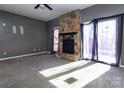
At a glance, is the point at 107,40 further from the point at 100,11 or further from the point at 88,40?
the point at 100,11

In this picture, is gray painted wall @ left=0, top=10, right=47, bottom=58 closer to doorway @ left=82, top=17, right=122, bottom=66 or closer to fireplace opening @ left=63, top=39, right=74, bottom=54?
fireplace opening @ left=63, top=39, right=74, bottom=54

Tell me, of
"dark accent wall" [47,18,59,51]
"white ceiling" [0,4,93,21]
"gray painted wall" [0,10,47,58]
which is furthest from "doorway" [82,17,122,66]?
"gray painted wall" [0,10,47,58]

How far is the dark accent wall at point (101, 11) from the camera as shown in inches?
142

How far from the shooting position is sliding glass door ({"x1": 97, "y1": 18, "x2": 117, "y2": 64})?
12.6 ft

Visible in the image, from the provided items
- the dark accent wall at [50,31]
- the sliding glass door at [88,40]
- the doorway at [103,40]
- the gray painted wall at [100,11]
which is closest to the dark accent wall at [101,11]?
the gray painted wall at [100,11]

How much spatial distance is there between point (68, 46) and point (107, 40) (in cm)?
201

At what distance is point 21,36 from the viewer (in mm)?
6227

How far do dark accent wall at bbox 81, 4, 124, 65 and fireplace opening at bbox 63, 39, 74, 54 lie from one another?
1256 mm

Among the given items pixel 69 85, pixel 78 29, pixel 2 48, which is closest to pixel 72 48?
pixel 78 29

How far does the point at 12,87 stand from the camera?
2.28 meters

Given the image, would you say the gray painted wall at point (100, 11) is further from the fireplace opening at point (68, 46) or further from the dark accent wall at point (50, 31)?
the dark accent wall at point (50, 31)

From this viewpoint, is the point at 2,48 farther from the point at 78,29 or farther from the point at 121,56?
the point at 121,56

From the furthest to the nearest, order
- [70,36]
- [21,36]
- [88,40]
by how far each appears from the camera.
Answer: [21,36] < [70,36] < [88,40]

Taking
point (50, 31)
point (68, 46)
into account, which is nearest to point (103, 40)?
point (68, 46)
